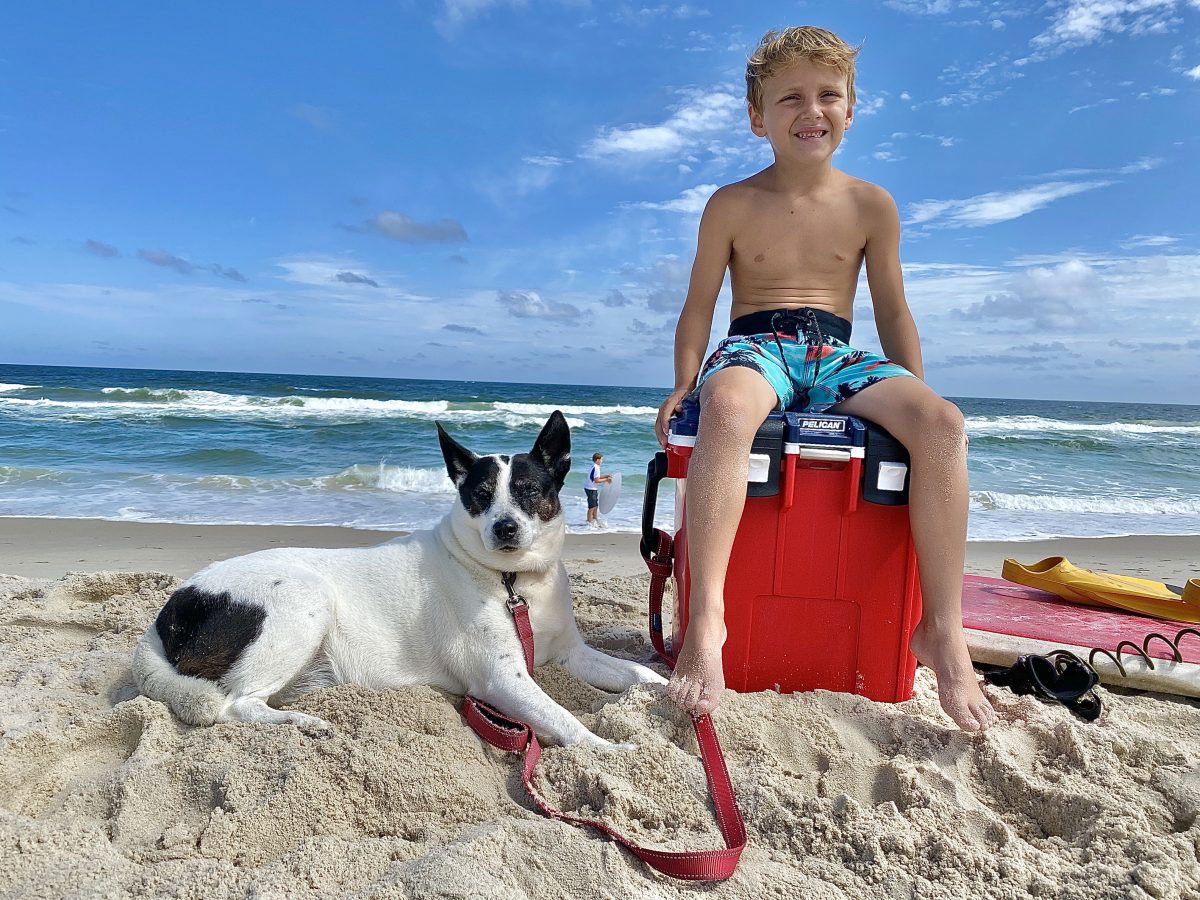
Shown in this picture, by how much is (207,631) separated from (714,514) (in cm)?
156

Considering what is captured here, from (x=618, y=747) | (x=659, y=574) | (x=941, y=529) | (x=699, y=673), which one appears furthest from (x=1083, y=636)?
(x=618, y=747)

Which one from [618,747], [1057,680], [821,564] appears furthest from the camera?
[1057,680]

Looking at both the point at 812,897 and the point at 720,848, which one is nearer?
the point at 812,897

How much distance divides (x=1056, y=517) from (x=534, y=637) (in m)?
7.44

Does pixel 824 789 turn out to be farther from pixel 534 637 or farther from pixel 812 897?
pixel 534 637

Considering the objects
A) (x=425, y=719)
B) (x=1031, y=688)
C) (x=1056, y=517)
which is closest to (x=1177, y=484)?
(x=1056, y=517)

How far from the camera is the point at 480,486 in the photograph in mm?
2627

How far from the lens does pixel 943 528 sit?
2080mm

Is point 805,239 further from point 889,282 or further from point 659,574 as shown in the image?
point 659,574

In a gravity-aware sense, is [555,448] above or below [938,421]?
below

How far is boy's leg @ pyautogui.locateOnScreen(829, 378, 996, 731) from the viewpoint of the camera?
2.05 m

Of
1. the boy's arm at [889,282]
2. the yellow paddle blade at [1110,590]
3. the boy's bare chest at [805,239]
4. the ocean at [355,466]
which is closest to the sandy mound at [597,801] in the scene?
the yellow paddle blade at [1110,590]

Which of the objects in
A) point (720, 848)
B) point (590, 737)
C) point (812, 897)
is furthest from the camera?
point (590, 737)

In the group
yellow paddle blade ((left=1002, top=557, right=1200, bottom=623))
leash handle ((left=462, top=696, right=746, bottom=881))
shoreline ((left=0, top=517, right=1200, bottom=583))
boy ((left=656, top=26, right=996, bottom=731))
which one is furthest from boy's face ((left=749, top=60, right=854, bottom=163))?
shoreline ((left=0, top=517, right=1200, bottom=583))
